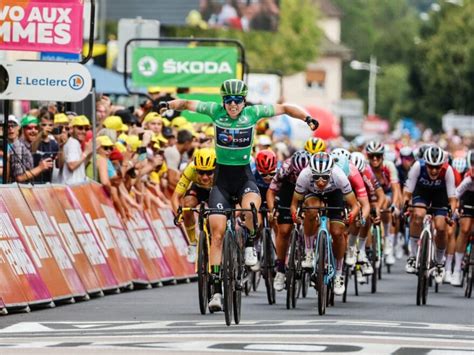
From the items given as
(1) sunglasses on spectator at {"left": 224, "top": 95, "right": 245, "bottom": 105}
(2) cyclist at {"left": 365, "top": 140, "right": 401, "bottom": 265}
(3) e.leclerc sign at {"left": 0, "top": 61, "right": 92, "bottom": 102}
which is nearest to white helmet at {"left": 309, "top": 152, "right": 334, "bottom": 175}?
(1) sunglasses on spectator at {"left": 224, "top": 95, "right": 245, "bottom": 105}

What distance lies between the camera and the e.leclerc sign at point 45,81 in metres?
19.0

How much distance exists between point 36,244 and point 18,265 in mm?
746

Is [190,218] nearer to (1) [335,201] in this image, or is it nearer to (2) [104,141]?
(1) [335,201]

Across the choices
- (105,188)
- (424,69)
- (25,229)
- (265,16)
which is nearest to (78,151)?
(105,188)

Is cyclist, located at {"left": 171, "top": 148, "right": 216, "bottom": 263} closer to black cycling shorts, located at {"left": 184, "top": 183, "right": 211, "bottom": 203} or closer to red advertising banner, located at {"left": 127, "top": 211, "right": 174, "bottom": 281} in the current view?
black cycling shorts, located at {"left": 184, "top": 183, "right": 211, "bottom": 203}

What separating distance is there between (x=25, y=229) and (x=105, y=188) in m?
3.32

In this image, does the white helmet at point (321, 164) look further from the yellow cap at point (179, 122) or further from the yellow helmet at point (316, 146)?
the yellow cap at point (179, 122)

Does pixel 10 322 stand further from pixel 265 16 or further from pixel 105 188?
pixel 265 16

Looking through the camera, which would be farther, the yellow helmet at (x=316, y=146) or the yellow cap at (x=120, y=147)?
the yellow cap at (x=120, y=147)

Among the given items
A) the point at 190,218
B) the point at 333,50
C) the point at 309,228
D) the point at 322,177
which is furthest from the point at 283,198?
the point at 333,50

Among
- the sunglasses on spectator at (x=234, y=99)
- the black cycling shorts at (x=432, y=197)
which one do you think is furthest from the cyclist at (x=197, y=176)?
the black cycling shorts at (x=432, y=197)

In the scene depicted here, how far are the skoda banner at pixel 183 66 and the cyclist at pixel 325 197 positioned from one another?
10517mm

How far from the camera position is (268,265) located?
65.1 feet

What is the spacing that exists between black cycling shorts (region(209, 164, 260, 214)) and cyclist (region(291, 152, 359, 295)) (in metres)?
1.31
